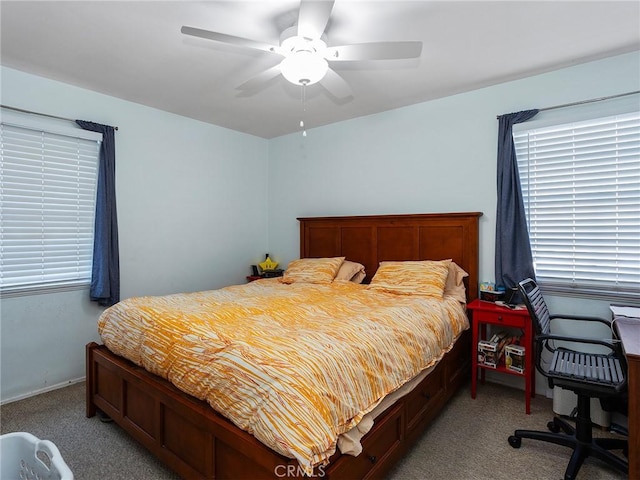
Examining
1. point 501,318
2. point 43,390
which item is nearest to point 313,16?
point 501,318

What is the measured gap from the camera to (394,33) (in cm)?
222

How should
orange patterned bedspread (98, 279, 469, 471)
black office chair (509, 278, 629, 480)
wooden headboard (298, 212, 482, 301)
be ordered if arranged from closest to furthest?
orange patterned bedspread (98, 279, 469, 471) → black office chair (509, 278, 629, 480) → wooden headboard (298, 212, 482, 301)

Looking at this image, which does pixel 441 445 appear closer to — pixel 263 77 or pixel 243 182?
pixel 263 77

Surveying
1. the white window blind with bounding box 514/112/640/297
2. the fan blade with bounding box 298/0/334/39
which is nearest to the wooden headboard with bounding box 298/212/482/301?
the white window blind with bounding box 514/112/640/297

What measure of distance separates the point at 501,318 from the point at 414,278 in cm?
72

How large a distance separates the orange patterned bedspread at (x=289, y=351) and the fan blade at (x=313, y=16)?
1.61 meters

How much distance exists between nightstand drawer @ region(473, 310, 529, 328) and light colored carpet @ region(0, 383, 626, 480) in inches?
25.3

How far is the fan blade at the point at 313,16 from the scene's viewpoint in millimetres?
1604

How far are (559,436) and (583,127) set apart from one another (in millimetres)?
2242

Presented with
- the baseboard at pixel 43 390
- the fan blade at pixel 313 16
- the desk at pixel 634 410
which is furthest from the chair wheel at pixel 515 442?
the baseboard at pixel 43 390

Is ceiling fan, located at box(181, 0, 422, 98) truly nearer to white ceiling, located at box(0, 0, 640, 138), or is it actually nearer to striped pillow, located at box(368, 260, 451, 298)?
white ceiling, located at box(0, 0, 640, 138)

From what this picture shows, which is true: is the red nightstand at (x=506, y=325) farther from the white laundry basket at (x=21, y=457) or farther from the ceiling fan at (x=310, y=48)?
the white laundry basket at (x=21, y=457)

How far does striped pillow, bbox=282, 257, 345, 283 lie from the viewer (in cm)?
346

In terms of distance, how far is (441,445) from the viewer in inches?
83.7
